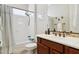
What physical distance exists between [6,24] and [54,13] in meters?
0.73

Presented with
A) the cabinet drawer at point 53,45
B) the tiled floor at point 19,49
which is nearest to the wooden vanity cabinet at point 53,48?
the cabinet drawer at point 53,45

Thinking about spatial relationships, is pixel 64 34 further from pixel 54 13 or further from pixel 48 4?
pixel 48 4

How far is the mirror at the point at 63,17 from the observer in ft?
4.30

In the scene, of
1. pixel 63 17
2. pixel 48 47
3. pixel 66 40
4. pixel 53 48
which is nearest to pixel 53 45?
pixel 53 48

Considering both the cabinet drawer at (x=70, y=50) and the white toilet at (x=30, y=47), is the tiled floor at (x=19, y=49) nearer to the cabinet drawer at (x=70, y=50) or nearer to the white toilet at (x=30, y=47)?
the white toilet at (x=30, y=47)

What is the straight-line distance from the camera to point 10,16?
1312 mm

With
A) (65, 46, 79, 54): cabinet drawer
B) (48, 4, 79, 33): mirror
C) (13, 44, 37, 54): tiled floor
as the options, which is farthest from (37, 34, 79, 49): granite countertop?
(13, 44, 37, 54): tiled floor

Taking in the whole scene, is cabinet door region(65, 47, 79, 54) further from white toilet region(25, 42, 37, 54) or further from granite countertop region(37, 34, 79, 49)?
white toilet region(25, 42, 37, 54)

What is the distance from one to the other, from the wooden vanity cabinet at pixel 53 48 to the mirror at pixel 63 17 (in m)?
0.25

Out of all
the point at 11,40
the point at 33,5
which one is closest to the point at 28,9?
the point at 33,5

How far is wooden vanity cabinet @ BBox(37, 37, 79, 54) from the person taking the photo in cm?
111

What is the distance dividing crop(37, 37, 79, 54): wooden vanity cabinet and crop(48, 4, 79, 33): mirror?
0.25 metres
